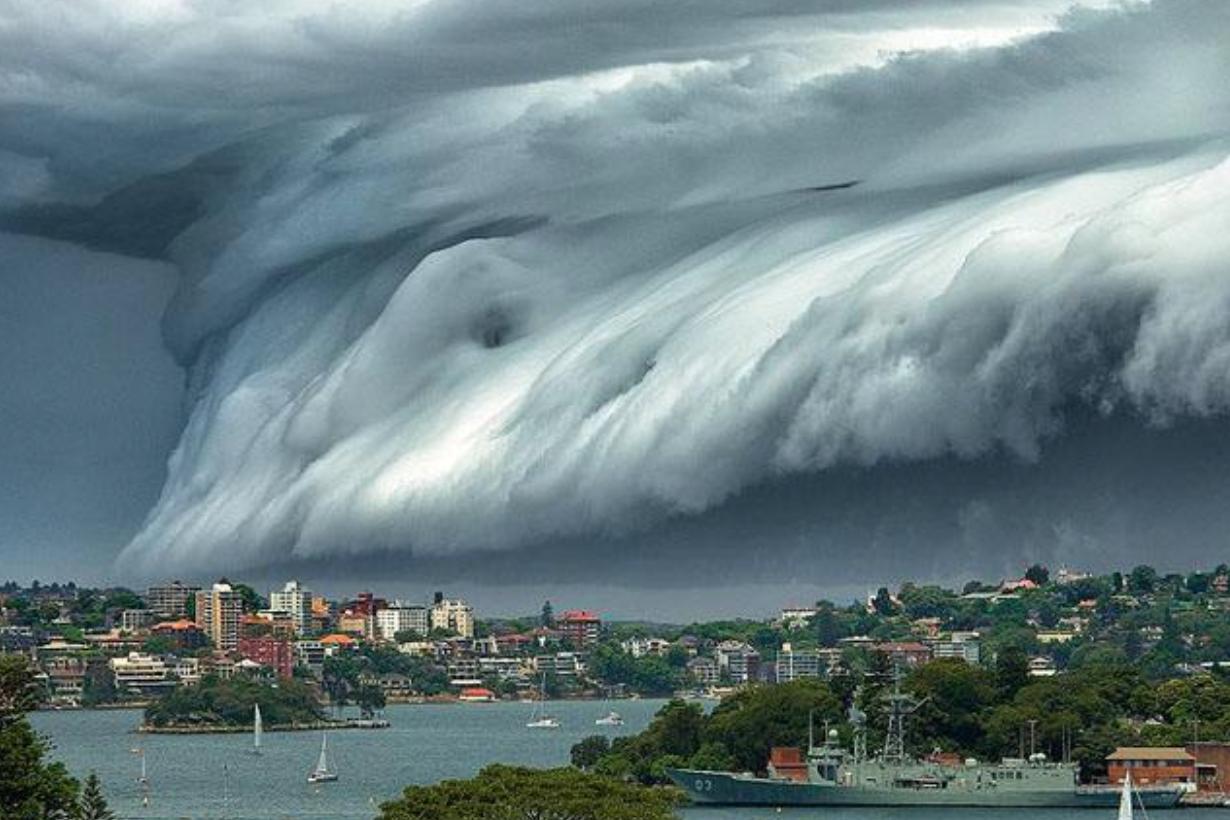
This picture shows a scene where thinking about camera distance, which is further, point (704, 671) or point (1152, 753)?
point (704, 671)

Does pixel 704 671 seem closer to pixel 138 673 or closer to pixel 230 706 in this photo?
pixel 138 673

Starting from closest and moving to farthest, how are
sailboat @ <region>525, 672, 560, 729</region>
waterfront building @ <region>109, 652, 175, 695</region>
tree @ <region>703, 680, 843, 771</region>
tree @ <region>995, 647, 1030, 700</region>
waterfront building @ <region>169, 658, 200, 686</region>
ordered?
tree @ <region>703, 680, 843, 771</region>
tree @ <region>995, 647, 1030, 700</region>
sailboat @ <region>525, 672, 560, 729</region>
waterfront building @ <region>169, 658, 200, 686</region>
waterfront building @ <region>109, 652, 175, 695</region>

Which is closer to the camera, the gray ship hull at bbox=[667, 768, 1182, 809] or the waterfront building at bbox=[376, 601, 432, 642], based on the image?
the gray ship hull at bbox=[667, 768, 1182, 809]

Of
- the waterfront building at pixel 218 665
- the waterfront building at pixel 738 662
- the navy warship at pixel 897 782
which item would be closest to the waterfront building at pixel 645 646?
the waterfront building at pixel 738 662

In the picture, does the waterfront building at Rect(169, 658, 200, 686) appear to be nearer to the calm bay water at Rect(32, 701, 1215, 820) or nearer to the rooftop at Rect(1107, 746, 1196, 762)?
the calm bay water at Rect(32, 701, 1215, 820)

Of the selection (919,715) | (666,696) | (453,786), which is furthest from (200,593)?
(453,786)

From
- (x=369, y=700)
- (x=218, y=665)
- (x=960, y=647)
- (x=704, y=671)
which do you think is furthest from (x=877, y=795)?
(x=704, y=671)

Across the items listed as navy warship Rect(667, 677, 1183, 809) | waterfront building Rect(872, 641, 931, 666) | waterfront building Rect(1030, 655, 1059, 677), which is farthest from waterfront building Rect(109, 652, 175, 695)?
navy warship Rect(667, 677, 1183, 809)
